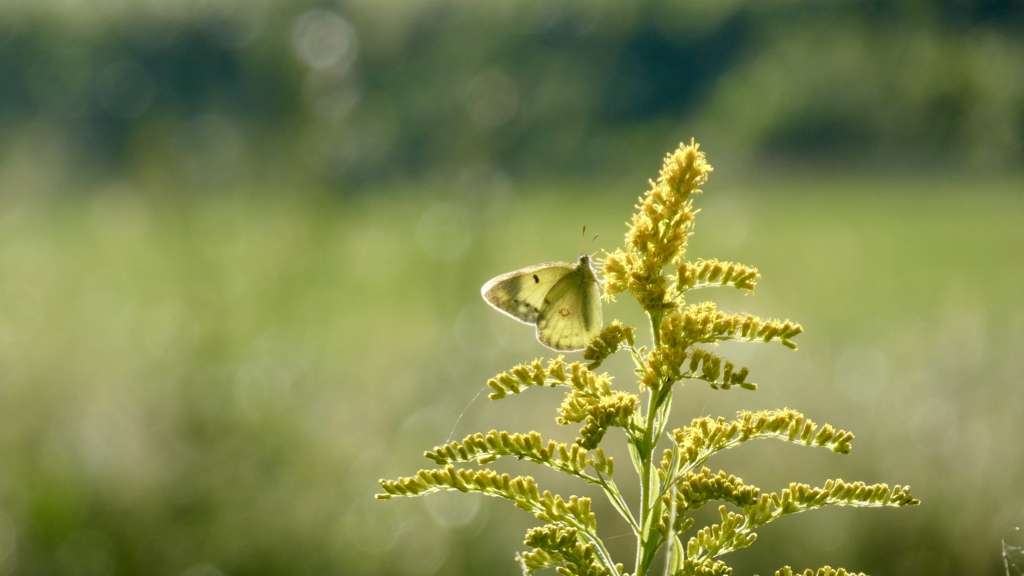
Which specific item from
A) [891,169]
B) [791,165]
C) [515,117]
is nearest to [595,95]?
[515,117]

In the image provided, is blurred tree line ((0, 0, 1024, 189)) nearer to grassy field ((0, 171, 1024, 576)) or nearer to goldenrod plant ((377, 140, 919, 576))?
grassy field ((0, 171, 1024, 576))

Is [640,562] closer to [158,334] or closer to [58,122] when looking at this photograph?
[158,334]

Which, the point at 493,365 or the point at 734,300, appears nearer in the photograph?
the point at 493,365

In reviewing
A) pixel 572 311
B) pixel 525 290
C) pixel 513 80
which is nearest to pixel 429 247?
pixel 513 80

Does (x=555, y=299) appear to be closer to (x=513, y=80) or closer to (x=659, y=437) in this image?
(x=659, y=437)

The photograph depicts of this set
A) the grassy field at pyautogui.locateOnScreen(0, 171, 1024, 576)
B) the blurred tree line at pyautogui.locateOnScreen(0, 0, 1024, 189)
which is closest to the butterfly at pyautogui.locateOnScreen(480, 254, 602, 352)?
the grassy field at pyautogui.locateOnScreen(0, 171, 1024, 576)
